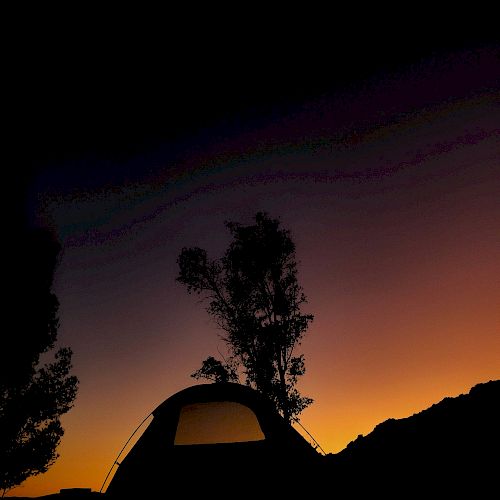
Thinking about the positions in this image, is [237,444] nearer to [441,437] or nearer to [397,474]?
[397,474]

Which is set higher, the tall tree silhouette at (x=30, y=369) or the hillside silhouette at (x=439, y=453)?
the tall tree silhouette at (x=30, y=369)

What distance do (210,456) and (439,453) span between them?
6400 millimetres

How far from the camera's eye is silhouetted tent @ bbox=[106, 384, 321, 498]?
19.0 feet

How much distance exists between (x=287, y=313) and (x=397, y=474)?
13306mm

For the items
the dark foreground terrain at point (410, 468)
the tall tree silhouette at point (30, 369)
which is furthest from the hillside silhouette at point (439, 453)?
the tall tree silhouette at point (30, 369)

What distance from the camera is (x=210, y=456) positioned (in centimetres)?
642

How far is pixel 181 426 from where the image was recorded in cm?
736

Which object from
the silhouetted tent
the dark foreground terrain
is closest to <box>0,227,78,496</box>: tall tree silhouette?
the dark foreground terrain

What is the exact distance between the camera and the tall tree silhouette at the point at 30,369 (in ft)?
72.3

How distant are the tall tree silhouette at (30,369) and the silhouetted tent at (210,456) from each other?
19386mm

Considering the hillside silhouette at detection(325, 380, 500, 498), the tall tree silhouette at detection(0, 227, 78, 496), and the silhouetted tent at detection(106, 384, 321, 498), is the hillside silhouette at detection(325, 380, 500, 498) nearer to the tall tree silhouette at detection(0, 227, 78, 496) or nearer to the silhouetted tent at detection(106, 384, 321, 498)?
the silhouetted tent at detection(106, 384, 321, 498)

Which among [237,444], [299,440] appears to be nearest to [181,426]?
[237,444]

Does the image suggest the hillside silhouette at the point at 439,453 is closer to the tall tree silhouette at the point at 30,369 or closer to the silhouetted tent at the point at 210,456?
the silhouetted tent at the point at 210,456

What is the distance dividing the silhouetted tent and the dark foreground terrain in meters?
0.02
